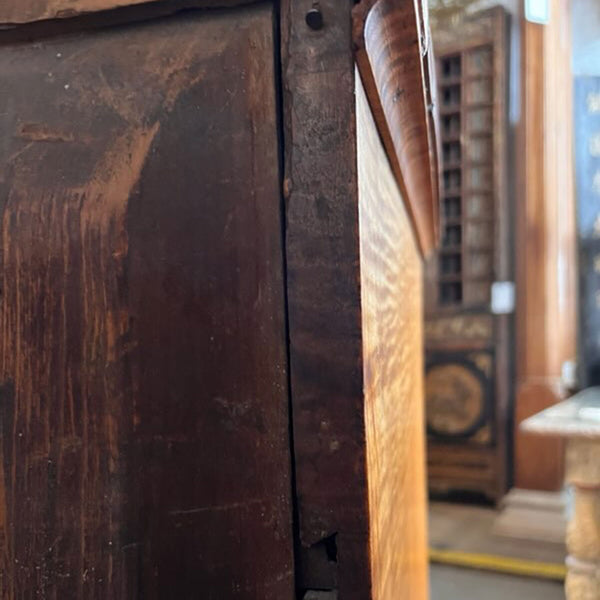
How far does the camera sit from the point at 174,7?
0.35 metres

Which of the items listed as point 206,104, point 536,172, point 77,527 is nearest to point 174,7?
point 206,104

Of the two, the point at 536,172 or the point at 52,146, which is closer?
the point at 52,146

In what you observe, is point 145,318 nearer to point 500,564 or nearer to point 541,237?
point 500,564

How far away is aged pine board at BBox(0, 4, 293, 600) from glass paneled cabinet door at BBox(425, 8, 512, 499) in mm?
2792

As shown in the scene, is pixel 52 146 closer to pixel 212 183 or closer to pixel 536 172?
pixel 212 183

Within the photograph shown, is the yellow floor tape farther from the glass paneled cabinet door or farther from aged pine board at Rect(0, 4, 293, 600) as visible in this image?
aged pine board at Rect(0, 4, 293, 600)

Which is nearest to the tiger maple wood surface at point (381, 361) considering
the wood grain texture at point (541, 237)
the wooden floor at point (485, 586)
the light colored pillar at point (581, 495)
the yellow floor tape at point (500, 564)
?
the light colored pillar at point (581, 495)

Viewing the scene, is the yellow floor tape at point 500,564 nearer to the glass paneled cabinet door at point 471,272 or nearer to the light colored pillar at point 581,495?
the glass paneled cabinet door at point 471,272

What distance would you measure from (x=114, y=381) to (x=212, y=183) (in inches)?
4.7

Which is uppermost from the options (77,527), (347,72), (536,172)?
(536,172)

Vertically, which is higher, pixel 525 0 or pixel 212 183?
pixel 525 0

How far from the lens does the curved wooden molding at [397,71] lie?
328 mm

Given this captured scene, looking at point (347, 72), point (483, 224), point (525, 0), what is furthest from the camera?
point (483, 224)

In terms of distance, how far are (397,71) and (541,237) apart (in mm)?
2696
